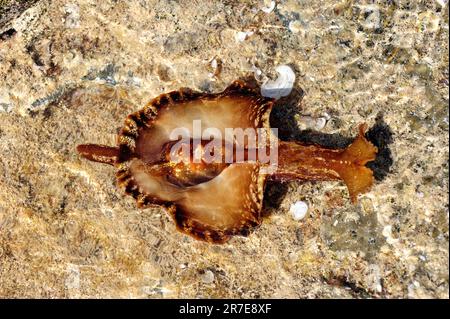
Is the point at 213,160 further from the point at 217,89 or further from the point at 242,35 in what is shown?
the point at 242,35

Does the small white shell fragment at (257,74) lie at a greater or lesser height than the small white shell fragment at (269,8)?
lesser

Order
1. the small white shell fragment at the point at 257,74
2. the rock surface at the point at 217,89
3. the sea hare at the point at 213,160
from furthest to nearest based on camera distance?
the small white shell fragment at the point at 257,74 → the rock surface at the point at 217,89 → the sea hare at the point at 213,160

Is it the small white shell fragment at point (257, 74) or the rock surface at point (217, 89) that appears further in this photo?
the small white shell fragment at point (257, 74)

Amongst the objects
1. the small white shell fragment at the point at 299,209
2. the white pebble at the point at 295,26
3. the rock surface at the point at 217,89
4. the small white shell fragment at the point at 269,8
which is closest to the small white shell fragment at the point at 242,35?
the rock surface at the point at 217,89

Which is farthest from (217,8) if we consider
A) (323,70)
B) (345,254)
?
(345,254)

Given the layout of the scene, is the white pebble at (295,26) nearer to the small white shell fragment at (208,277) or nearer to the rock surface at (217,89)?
the rock surface at (217,89)

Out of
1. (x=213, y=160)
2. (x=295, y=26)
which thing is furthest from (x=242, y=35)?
(x=213, y=160)

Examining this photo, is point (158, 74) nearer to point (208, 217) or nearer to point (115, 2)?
point (115, 2)

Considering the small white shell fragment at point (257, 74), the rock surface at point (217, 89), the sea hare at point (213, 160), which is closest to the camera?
the sea hare at point (213, 160)

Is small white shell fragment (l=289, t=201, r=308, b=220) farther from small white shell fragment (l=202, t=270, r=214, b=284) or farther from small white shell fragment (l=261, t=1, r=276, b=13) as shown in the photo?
small white shell fragment (l=261, t=1, r=276, b=13)
